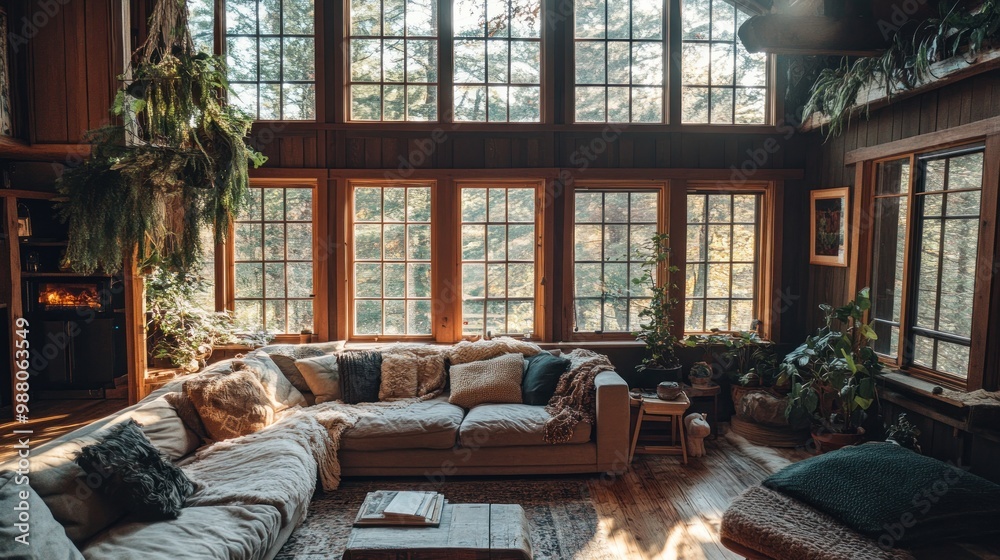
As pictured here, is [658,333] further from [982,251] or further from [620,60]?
[620,60]

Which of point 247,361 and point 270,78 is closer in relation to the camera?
point 247,361

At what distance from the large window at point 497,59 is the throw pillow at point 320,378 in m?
2.49

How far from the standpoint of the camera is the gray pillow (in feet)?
A: 6.18

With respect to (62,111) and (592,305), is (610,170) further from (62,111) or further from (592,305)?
(62,111)

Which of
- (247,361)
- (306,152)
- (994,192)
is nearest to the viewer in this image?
(994,192)

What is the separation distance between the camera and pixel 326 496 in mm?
3744

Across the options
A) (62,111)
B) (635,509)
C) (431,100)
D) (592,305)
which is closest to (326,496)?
(635,509)

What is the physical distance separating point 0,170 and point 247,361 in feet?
11.7

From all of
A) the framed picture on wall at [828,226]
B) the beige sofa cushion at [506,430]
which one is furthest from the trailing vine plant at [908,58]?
the beige sofa cushion at [506,430]

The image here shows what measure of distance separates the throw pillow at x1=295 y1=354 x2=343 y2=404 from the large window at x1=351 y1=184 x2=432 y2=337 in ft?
→ 2.77

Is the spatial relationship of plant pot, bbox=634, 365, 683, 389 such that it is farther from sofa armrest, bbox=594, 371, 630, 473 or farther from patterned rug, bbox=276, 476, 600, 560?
patterned rug, bbox=276, 476, 600, 560

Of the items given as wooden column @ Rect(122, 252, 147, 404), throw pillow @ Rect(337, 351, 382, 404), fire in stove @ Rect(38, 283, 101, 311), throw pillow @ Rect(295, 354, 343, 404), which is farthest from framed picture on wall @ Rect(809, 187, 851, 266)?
fire in stove @ Rect(38, 283, 101, 311)

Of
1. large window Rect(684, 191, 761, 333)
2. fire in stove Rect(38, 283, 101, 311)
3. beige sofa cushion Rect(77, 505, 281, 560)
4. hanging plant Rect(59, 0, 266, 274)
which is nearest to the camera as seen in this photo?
beige sofa cushion Rect(77, 505, 281, 560)

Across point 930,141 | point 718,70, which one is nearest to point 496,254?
point 718,70
